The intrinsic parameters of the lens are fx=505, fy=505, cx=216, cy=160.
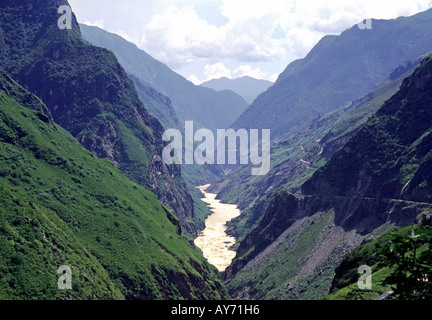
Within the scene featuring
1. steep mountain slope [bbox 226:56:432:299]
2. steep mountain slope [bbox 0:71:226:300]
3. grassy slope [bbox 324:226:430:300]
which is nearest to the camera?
grassy slope [bbox 324:226:430:300]

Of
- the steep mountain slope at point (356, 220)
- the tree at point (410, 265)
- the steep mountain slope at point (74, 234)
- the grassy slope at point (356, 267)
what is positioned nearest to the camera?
the tree at point (410, 265)

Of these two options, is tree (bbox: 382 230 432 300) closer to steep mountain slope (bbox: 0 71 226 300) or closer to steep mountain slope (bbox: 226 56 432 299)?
steep mountain slope (bbox: 0 71 226 300)

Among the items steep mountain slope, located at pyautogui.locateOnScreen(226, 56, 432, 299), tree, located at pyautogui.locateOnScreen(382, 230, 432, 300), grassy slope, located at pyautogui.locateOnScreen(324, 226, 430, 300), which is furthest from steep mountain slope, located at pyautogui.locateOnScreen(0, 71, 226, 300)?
tree, located at pyautogui.locateOnScreen(382, 230, 432, 300)

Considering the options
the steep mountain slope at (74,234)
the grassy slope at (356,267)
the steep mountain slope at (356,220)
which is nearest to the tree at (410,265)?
the grassy slope at (356,267)

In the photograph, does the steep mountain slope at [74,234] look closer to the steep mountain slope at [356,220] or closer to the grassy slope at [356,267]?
the steep mountain slope at [356,220]

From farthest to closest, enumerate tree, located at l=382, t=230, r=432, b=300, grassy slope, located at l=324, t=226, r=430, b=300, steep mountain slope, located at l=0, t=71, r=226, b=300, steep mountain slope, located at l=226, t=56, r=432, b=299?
steep mountain slope, located at l=226, t=56, r=432, b=299 < steep mountain slope, located at l=0, t=71, r=226, b=300 < grassy slope, located at l=324, t=226, r=430, b=300 < tree, located at l=382, t=230, r=432, b=300

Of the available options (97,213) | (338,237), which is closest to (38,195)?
(97,213)

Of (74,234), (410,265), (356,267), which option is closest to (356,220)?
(356,267)

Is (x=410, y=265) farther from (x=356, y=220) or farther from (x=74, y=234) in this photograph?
(x=356, y=220)
